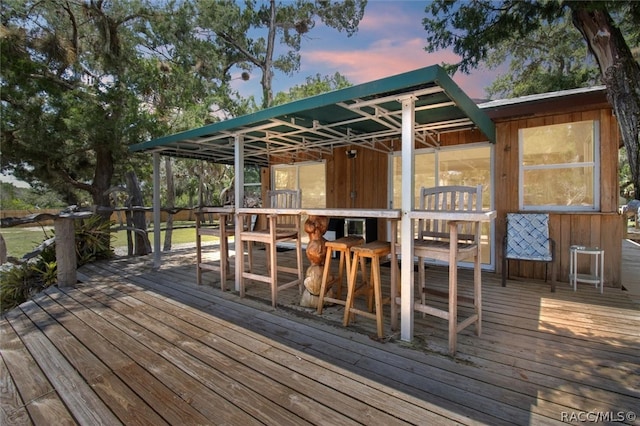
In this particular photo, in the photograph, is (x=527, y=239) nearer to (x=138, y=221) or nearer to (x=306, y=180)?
(x=306, y=180)

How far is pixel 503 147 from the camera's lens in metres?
4.33

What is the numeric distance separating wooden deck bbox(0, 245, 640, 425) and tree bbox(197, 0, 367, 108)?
30.5 feet

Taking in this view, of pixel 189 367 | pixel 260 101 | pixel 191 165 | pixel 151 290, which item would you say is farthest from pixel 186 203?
pixel 189 367

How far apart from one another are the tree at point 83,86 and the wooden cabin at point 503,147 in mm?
2329

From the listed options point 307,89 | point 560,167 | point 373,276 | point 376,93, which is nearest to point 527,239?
point 560,167

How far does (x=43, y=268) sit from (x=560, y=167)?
25.4 ft

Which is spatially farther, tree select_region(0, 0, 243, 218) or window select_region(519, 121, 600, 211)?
tree select_region(0, 0, 243, 218)

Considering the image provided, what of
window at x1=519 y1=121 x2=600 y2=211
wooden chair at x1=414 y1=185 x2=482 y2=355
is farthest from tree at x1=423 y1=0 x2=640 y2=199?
wooden chair at x1=414 y1=185 x2=482 y2=355

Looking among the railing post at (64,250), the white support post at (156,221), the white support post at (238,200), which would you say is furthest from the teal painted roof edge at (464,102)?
the railing post at (64,250)

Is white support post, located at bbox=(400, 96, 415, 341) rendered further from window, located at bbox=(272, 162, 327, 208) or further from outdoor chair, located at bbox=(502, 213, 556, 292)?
window, located at bbox=(272, 162, 327, 208)

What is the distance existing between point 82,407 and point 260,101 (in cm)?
1107

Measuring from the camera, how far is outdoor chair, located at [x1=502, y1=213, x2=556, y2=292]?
367 centimetres

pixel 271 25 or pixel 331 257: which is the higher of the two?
pixel 271 25

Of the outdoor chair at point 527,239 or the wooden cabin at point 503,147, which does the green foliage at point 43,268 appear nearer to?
the wooden cabin at point 503,147
